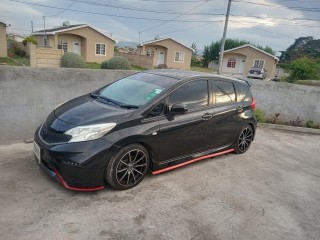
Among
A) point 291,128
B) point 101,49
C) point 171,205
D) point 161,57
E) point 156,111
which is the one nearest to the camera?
point 171,205

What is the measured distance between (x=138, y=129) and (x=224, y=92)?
6.67ft

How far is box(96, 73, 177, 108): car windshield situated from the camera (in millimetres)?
3885

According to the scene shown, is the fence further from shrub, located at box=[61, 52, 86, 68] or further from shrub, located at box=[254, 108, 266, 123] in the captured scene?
shrub, located at box=[254, 108, 266, 123]

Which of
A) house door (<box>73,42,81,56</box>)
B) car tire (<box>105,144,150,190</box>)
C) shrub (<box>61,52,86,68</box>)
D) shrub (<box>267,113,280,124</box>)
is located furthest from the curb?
house door (<box>73,42,81,56</box>)

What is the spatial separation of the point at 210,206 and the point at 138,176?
1044mm

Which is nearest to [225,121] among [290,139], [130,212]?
[130,212]

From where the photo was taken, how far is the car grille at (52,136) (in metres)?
3.31

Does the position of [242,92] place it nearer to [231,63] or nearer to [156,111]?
[156,111]

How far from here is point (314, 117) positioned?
8.46 meters

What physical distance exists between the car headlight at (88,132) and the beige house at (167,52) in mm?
33628

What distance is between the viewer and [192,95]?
4250 mm

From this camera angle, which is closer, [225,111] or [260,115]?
[225,111]

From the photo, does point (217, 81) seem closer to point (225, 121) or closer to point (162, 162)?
point (225, 121)

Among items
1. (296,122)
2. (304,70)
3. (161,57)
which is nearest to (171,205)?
(296,122)
